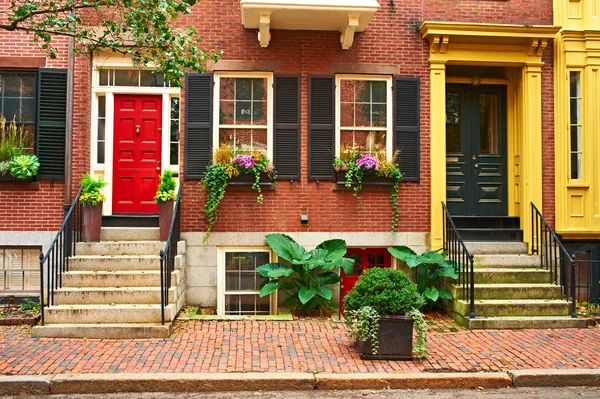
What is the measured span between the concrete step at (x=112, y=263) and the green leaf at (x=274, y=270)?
5.37 ft

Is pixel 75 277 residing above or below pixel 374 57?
below

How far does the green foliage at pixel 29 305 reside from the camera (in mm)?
8680

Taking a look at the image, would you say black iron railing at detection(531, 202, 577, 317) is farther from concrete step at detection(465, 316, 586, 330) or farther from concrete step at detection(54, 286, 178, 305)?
concrete step at detection(54, 286, 178, 305)

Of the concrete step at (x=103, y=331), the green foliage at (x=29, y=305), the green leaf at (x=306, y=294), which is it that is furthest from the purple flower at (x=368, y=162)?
the green foliage at (x=29, y=305)

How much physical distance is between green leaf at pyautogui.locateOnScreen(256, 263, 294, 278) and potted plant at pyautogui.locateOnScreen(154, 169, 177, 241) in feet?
5.52

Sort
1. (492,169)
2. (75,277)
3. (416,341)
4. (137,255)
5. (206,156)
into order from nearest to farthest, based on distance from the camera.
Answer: (416,341) → (75,277) → (137,255) → (206,156) → (492,169)

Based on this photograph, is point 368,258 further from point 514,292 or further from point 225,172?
point 225,172

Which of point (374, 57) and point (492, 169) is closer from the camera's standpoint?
point (374, 57)

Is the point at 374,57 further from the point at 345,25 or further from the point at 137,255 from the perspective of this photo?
the point at 137,255

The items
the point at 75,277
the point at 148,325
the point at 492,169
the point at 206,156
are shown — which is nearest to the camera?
the point at 148,325

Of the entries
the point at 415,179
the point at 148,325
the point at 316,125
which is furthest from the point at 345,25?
the point at 148,325

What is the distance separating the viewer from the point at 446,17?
970cm

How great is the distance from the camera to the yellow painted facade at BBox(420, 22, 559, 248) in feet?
30.6

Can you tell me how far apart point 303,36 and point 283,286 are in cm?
439
